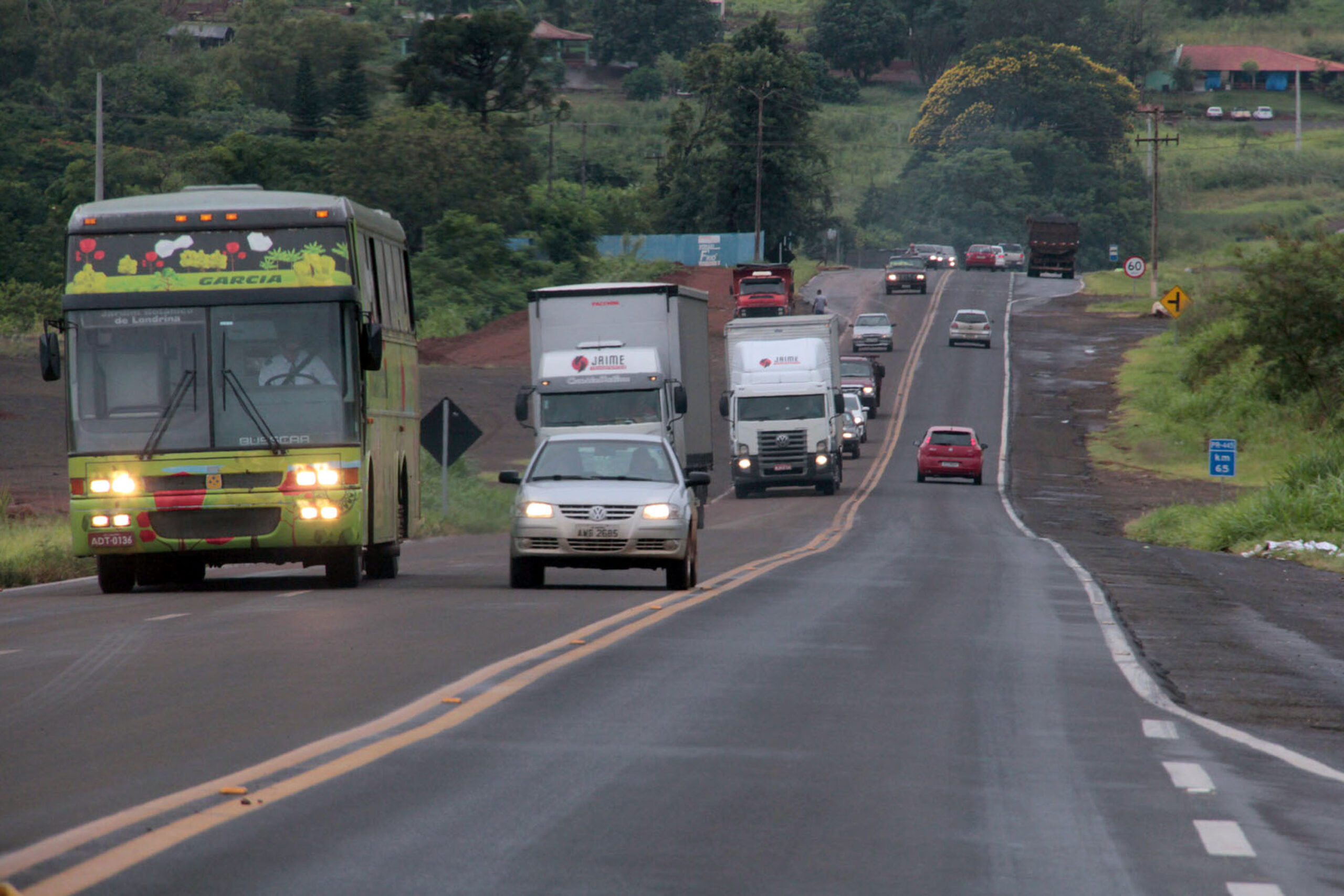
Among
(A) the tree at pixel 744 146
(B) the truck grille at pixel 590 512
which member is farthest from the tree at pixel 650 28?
(B) the truck grille at pixel 590 512

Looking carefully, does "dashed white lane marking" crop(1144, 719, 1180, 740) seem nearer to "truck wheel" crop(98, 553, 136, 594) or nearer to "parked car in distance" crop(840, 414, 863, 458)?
"truck wheel" crop(98, 553, 136, 594)

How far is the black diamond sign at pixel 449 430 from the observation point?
3166cm

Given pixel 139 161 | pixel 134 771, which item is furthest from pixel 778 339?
pixel 139 161

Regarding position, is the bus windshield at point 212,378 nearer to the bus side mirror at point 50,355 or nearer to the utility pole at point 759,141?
the bus side mirror at point 50,355

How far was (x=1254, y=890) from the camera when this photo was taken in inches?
241

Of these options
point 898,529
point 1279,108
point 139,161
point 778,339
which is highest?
point 1279,108

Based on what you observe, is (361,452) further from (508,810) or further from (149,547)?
(508,810)

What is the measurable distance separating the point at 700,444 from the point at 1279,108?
161353mm

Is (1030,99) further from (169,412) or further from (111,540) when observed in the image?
→ (111,540)

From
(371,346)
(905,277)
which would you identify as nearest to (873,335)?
(905,277)

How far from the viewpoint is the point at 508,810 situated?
275 inches

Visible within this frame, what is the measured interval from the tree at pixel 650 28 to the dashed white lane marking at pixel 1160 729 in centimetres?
17168

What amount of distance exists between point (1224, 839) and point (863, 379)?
55.7 m

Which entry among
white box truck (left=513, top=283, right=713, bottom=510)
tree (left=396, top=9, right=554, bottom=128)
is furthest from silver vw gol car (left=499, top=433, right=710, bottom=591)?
tree (left=396, top=9, right=554, bottom=128)
